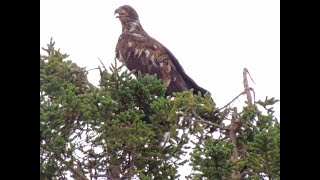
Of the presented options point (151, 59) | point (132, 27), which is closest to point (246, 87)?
point (151, 59)

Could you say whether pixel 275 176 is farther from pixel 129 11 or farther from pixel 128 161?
pixel 129 11

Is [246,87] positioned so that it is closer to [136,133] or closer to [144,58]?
[136,133]

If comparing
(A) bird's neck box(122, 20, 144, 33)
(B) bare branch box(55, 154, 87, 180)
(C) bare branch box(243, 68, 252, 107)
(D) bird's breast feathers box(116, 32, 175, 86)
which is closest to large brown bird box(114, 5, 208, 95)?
(D) bird's breast feathers box(116, 32, 175, 86)

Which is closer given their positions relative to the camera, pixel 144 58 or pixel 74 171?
pixel 74 171

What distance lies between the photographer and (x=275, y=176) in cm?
454

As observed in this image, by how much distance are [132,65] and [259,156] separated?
487 cm

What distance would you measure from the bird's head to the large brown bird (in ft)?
1.02

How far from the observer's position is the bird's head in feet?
33.1

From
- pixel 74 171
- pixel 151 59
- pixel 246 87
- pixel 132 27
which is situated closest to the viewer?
pixel 74 171

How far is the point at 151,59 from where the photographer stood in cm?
930

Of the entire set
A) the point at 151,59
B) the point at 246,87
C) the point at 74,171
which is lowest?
the point at 74,171

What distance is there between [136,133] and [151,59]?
4247 mm

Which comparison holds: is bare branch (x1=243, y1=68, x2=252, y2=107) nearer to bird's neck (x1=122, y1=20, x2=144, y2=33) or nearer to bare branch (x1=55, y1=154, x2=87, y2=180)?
bare branch (x1=55, y1=154, x2=87, y2=180)
